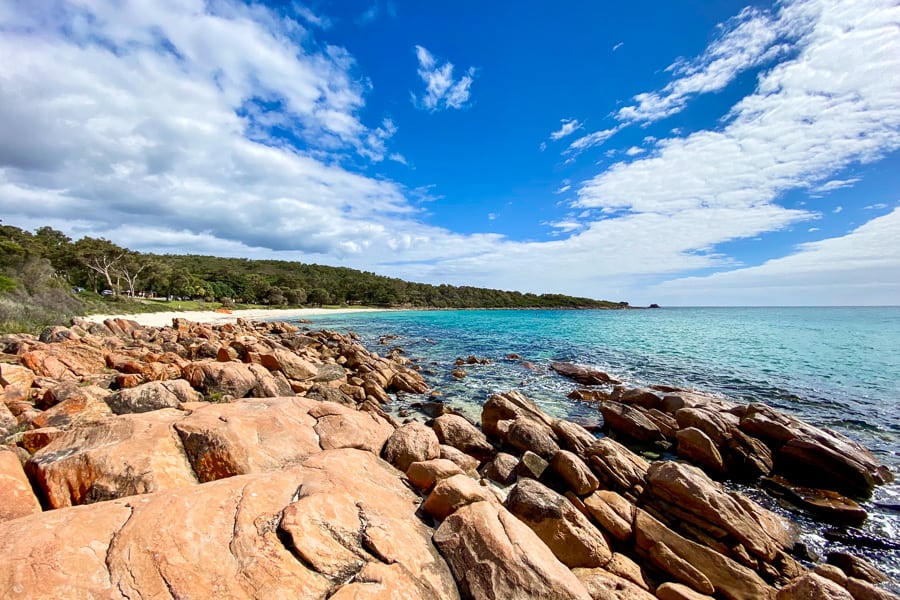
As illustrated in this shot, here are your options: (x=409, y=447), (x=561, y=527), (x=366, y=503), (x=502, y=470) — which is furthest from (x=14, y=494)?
(x=502, y=470)

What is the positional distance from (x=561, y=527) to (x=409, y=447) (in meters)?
3.50

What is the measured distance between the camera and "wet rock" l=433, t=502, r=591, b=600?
15.1 feet

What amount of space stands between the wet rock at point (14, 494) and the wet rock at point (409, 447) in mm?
5389

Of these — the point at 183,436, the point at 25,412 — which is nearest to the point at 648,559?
the point at 183,436

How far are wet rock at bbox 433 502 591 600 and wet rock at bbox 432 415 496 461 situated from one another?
5357mm

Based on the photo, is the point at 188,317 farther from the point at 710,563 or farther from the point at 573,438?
the point at 710,563

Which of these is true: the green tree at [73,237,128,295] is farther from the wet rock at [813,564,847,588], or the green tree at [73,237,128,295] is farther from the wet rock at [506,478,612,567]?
the wet rock at [813,564,847,588]

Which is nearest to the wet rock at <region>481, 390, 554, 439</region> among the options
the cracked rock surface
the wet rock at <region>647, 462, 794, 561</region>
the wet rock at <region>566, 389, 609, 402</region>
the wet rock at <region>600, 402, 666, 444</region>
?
the wet rock at <region>600, 402, 666, 444</region>

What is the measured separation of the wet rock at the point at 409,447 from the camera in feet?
26.6

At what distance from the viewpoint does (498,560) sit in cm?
479

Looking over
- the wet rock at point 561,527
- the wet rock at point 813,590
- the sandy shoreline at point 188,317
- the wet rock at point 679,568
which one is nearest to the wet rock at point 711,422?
the wet rock at point 813,590

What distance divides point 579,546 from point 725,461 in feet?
26.4

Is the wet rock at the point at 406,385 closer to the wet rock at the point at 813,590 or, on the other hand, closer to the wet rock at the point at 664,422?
the wet rock at the point at 664,422

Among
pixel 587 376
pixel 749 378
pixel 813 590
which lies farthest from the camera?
pixel 749 378
